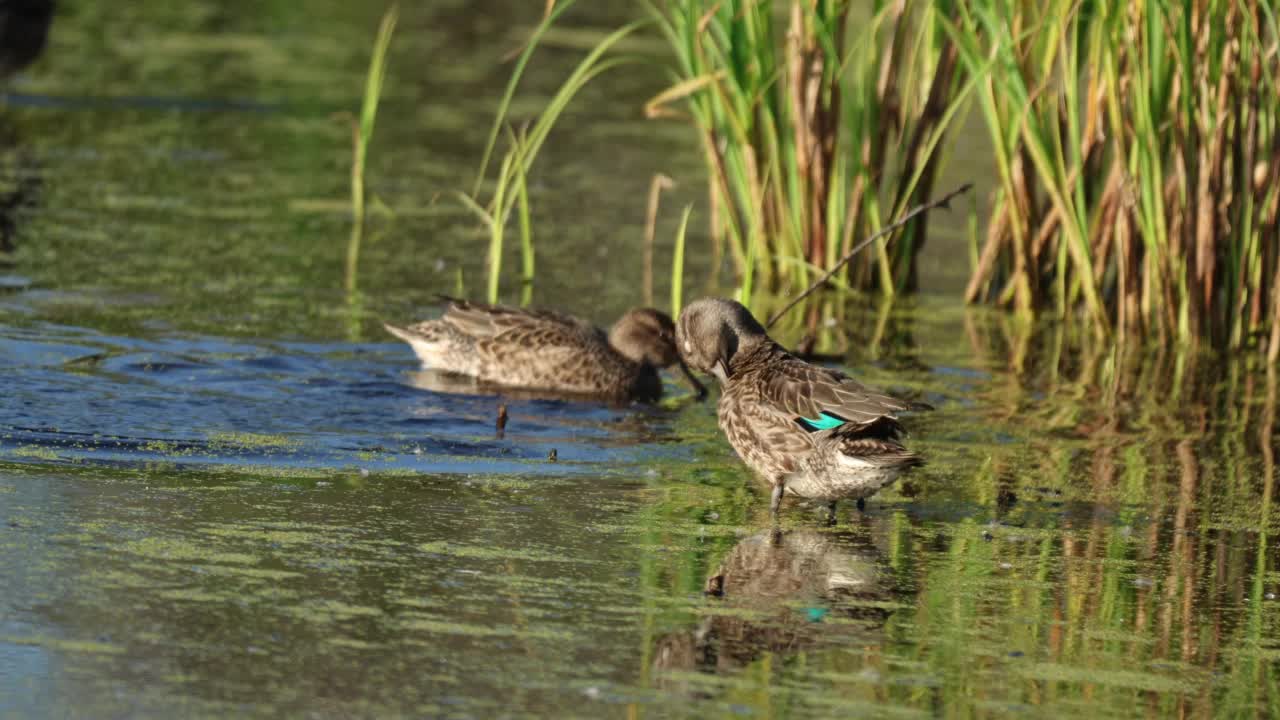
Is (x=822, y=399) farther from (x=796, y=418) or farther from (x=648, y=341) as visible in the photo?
(x=648, y=341)

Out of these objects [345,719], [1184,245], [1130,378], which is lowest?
[345,719]

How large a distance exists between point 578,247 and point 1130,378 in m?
3.89

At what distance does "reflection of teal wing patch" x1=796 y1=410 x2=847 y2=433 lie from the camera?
6.29 m

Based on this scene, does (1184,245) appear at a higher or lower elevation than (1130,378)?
higher

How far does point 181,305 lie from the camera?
31.6ft

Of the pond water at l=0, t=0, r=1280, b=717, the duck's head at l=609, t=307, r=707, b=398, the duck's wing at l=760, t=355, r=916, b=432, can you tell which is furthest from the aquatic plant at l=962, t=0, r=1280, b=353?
the duck's wing at l=760, t=355, r=916, b=432

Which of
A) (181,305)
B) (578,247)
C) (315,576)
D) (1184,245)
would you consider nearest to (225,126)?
(578,247)

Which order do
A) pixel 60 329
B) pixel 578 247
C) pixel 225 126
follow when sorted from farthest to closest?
pixel 225 126
pixel 578 247
pixel 60 329

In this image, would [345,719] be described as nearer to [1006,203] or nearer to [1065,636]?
[1065,636]

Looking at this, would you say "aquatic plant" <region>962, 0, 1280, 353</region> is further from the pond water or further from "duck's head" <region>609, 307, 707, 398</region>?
"duck's head" <region>609, 307, 707, 398</region>

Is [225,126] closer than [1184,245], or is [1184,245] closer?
[1184,245]

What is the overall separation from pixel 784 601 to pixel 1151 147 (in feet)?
14.5

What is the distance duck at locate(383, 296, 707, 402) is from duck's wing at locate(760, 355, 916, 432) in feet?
7.90

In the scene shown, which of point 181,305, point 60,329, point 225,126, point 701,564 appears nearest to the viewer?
point 701,564
